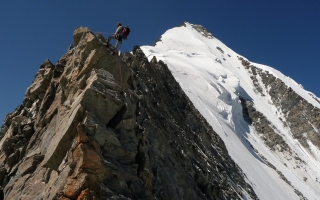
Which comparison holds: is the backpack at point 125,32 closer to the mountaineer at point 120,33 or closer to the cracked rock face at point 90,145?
the mountaineer at point 120,33

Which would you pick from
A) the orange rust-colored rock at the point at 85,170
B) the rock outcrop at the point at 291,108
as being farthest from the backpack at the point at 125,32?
the rock outcrop at the point at 291,108

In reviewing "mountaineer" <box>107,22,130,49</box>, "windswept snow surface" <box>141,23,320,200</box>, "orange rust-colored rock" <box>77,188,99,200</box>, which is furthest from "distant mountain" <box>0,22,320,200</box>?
"windswept snow surface" <box>141,23,320,200</box>

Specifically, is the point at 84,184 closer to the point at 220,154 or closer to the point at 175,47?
the point at 220,154

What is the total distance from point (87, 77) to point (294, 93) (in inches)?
3023

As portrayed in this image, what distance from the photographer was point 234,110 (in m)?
61.7

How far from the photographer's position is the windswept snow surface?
41.0 meters

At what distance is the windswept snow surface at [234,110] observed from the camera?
40969 millimetres

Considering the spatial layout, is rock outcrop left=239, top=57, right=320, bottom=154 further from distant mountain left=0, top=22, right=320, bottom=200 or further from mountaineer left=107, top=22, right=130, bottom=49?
mountaineer left=107, top=22, right=130, bottom=49

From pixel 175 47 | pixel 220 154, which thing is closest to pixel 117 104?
pixel 220 154

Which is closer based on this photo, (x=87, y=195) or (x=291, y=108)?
(x=87, y=195)

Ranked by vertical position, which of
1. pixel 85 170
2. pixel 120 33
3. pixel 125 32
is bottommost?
pixel 85 170

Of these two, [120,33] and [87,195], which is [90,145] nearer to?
[87,195]

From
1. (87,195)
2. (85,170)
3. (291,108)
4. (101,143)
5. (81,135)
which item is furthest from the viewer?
(291,108)

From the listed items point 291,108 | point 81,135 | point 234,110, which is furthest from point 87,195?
point 291,108
